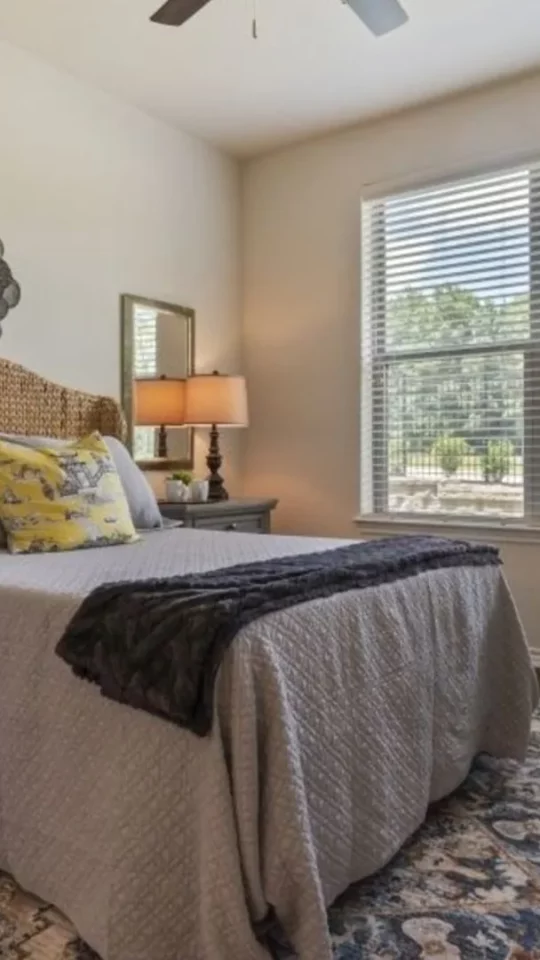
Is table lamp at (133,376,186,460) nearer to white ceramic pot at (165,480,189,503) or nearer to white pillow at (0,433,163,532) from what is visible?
white ceramic pot at (165,480,189,503)

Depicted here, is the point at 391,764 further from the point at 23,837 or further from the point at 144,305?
the point at 144,305

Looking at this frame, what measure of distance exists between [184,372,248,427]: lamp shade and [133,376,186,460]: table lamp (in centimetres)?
5

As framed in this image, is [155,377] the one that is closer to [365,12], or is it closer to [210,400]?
[210,400]

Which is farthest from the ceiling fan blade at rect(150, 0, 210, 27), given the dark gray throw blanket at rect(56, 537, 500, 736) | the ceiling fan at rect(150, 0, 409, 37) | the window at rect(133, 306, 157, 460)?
the dark gray throw blanket at rect(56, 537, 500, 736)

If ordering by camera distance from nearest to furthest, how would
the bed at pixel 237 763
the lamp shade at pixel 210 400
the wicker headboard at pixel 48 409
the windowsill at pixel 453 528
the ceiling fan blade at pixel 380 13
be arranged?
the bed at pixel 237 763 < the ceiling fan blade at pixel 380 13 < the wicker headboard at pixel 48 409 < the windowsill at pixel 453 528 < the lamp shade at pixel 210 400

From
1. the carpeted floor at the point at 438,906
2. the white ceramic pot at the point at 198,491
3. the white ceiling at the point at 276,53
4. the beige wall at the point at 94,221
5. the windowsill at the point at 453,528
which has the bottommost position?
the carpeted floor at the point at 438,906

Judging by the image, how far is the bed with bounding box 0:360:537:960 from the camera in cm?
129

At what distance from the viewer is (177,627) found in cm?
136

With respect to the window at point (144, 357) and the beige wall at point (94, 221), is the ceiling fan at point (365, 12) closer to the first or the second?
the beige wall at point (94, 221)

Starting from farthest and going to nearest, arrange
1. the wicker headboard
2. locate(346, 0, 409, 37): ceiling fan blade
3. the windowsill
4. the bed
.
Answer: the windowsill, the wicker headboard, locate(346, 0, 409, 37): ceiling fan blade, the bed

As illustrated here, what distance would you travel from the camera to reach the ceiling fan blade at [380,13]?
2.24 meters

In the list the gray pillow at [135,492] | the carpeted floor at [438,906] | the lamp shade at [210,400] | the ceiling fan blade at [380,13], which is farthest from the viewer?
the lamp shade at [210,400]

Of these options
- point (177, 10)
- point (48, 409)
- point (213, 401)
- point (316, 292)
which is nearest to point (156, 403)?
point (213, 401)

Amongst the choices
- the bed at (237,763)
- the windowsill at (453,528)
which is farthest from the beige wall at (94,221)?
the bed at (237,763)
